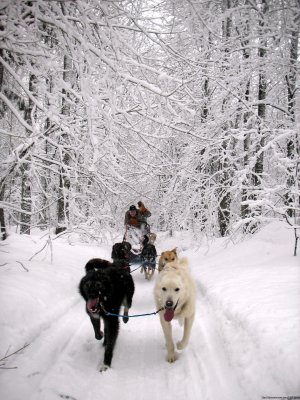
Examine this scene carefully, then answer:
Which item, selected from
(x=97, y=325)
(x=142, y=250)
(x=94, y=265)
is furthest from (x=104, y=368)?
(x=142, y=250)

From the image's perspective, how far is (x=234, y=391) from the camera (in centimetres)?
283

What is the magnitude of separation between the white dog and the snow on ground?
0.23 m

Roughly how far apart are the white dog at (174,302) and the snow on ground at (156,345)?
230 mm

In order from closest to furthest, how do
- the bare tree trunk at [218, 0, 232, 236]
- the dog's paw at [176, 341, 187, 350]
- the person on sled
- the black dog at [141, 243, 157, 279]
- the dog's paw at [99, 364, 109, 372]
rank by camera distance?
the dog's paw at [99, 364, 109, 372] → the dog's paw at [176, 341, 187, 350] → the bare tree trunk at [218, 0, 232, 236] → the black dog at [141, 243, 157, 279] → the person on sled

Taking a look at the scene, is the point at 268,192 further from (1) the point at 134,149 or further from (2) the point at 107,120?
(2) the point at 107,120

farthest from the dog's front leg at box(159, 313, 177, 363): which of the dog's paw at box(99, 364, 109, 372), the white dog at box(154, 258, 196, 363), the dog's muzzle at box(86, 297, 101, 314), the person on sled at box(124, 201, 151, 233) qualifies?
the person on sled at box(124, 201, 151, 233)

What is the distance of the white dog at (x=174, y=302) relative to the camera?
3.60 m

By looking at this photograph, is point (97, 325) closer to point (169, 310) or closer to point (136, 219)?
point (169, 310)

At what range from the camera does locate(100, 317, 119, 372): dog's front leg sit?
3466mm

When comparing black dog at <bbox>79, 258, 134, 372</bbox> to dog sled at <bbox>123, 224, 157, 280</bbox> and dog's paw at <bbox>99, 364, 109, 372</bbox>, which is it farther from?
dog sled at <bbox>123, 224, 157, 280</bbox>

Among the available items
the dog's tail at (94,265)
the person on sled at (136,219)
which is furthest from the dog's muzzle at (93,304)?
the person on sled at (136,219)

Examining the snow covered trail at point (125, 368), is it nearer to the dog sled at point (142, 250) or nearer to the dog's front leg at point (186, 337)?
the dog's front leg at point (186, 337)

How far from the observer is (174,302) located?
368 centimetres

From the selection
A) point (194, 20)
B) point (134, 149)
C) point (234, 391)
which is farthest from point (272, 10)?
point (234, 391)
